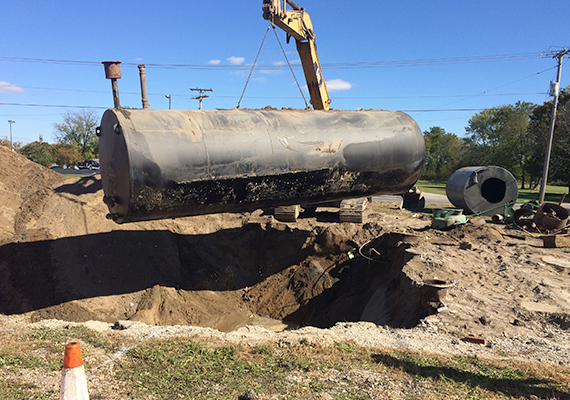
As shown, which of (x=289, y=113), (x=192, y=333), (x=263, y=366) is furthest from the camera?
(x=289, y=113)

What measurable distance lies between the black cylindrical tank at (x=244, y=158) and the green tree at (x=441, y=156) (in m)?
45.9

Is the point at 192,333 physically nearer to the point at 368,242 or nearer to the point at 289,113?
the point at 289,113

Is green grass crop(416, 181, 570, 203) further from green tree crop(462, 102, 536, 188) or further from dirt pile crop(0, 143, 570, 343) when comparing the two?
dirt pile crop(0, 143, 570, 343)

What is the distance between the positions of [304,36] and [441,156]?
4965 cm

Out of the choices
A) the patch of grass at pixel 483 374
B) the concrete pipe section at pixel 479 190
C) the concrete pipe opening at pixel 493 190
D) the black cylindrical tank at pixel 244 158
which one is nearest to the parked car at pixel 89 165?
the concrete pipe section at pixel 479 190

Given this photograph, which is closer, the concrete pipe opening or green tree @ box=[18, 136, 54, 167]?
the concrete pipe opening

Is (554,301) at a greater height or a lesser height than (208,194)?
lesser

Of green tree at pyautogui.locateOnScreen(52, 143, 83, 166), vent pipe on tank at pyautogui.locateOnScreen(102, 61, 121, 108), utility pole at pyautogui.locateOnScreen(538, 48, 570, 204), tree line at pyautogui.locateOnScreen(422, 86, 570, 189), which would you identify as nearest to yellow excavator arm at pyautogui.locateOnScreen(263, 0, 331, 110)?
vent pipe on tank at pyautogui.locateOnScreen(102, 61, 121, 108)

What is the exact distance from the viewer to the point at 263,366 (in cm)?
462

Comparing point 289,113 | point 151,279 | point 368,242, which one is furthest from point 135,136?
point 368,242

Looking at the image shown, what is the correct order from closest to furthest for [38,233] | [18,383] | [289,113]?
[18,383] → [289,113] → [38,233]

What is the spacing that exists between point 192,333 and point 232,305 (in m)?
4.36

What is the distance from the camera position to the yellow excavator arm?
31.3 feet

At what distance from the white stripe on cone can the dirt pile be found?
476 cm
